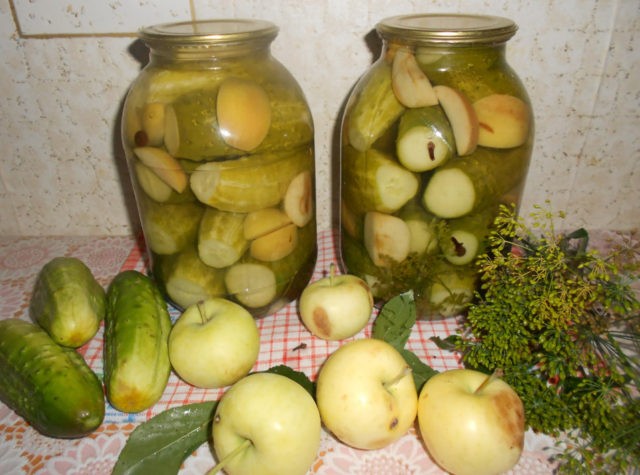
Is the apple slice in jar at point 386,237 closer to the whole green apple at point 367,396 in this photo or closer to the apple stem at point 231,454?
the whole green apple at point 367,396

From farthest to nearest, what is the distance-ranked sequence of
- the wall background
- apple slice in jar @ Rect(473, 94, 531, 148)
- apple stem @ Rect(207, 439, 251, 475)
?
the wall background → apple slice in jar @ Rect(473, 94, 531, 148) → apple stem @ Rect(207, 439, 251, 475)

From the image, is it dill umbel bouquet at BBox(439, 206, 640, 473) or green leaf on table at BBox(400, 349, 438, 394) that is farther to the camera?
green leaf on table at BBox(400, 349, 438, 394)

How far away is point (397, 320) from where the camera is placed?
633 millimetres

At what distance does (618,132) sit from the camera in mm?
867

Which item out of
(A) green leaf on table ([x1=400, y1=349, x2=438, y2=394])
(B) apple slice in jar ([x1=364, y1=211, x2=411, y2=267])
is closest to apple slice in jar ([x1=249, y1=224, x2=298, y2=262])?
(B) apple slice in jar ([x1=364, y1=211, x2=411, y2=267])

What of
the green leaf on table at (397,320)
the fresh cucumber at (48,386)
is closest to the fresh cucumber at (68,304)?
the fresh cucumber at (48,386)

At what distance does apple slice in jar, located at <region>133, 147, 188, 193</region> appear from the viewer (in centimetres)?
58

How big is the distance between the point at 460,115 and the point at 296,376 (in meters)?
0.36

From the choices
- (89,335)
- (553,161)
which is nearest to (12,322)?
(89,335)

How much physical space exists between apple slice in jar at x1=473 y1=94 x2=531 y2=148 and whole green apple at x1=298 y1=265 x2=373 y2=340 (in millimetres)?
250

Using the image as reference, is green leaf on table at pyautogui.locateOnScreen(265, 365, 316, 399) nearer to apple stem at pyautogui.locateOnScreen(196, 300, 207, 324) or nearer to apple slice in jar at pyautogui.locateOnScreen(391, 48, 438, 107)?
apple stem at pyautogui.locateOnScreen(196, 300, 207, 324)

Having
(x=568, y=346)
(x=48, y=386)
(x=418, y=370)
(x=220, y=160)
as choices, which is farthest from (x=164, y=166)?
(x=568, y=346)

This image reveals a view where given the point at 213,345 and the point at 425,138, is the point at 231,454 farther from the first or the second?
the point at 425,138

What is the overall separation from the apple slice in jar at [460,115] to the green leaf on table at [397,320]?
0.21m
